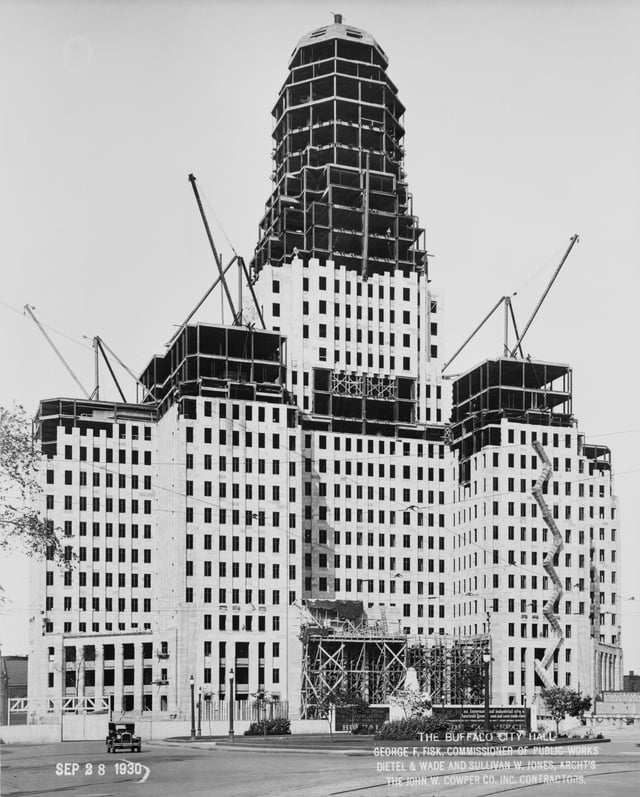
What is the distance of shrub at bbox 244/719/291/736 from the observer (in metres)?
99.4

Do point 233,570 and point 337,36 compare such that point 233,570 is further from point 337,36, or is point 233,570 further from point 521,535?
point 337,36

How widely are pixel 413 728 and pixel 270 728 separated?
3206 cm

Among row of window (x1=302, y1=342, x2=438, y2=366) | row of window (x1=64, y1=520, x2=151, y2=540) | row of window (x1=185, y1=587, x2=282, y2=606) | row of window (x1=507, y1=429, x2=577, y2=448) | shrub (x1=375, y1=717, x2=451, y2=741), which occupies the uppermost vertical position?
row of window (x1=302, y1=342, x2=438, y2=366)

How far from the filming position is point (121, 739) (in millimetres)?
66375

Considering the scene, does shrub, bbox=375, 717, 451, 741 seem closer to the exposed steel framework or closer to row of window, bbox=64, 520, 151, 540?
row of window, bbox=64, 520, 151, 540

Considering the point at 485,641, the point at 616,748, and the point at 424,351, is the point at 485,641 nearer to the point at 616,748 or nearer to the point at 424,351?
the point at 424,351

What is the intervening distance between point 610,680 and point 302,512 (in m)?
57.4

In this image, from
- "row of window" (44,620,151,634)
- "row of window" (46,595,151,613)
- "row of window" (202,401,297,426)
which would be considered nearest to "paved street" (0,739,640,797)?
"row of window" (202,401,297,426)

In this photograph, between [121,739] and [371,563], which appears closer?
[121,739]

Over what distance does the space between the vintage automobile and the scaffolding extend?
186ft

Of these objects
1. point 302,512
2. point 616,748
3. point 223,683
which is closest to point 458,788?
point 616,748

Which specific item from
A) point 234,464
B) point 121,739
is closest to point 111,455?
point 234,464

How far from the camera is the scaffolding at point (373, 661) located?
131250 millimetres

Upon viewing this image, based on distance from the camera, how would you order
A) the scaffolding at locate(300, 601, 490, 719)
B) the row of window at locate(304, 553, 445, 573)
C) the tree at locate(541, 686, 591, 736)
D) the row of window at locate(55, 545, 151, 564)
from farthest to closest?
the row of window at locate(55, 545, 151, 564)
the row of window at locate(304, 553, 445, 573)
the scaffolding at locate(300, 601, 490, 719)
the tree at locate(541, 686, 591, 736)
